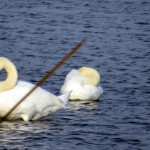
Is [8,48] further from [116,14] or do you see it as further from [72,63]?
[116,14]

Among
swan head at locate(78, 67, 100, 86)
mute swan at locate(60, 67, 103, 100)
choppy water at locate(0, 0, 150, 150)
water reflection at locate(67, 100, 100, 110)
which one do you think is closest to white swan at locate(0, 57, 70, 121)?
choppy water at locate(0, 0, 150, 150)

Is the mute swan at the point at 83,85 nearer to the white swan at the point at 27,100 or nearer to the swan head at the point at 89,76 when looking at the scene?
the swan head at the point at 89,76

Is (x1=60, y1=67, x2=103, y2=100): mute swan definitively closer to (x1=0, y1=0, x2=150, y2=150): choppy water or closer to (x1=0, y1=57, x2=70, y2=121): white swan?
(x1=0, y1=0, x2=150, y2=150): choppy water

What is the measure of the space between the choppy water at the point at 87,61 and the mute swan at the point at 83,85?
21 cm

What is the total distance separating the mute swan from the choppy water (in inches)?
8.1

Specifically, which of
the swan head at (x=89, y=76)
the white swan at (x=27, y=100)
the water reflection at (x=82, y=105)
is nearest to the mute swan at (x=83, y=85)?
the swan head at (x=89, y=76)

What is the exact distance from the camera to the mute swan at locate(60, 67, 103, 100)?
1797 cm

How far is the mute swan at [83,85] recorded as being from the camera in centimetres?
1797

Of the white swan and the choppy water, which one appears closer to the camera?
the choppy water

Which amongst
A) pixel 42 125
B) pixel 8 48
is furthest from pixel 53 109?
pixel 8 48

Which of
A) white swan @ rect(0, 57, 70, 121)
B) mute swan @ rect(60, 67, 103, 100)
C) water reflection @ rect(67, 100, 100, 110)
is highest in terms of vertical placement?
white swan @ rect(0, 57, 70, 121)

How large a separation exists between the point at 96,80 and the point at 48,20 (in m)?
13.1

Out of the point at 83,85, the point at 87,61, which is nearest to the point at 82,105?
the point at 83,85

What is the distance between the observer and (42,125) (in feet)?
50.3
